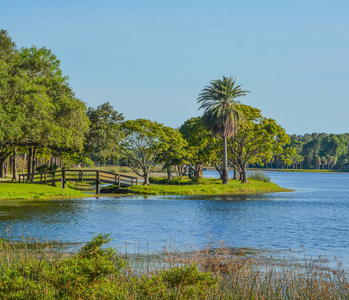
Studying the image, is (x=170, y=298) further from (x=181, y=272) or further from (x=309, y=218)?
(x=309, y=218)

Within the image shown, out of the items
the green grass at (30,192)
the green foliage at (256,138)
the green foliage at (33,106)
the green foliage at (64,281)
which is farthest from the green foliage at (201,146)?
the green foliage at (64,281)

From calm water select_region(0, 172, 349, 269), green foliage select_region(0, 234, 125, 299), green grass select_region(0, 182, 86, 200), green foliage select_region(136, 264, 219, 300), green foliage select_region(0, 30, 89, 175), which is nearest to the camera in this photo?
green foliage select_region(0, 234, 125, 299)

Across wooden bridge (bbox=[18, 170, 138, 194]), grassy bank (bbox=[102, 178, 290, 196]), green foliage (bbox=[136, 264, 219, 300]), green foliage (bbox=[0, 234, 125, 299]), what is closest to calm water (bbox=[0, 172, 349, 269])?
green foliage (bbox=[0, 234, 125, 299])

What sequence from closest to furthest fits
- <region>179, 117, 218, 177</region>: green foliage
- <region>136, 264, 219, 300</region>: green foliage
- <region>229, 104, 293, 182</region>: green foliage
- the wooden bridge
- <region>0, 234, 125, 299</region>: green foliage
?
1. <region>0, 234, 125, 299</region>: green foliage
2. <region>136, 264, 219, 300</region>: green foliage
3. the wooden bridge
4. <region>229, 104, 293, 182</region>: green foliage
5. <region>179, 117, 218, 177</region>: green foliage

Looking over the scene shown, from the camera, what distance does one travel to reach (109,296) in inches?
379

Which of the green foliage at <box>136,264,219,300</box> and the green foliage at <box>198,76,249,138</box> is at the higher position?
the green foliage at <box>198,76,249,138</box>

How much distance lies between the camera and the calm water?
24281 mm

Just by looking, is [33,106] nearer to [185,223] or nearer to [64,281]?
[185,223]

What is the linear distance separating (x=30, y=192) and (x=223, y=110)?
30473mm

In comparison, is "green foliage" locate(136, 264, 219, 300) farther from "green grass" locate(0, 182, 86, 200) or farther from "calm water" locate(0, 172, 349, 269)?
"green grass" locate(0, 182, 86, 200)

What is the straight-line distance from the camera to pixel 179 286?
10438 millimetres

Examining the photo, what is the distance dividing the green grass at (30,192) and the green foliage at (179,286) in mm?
35028

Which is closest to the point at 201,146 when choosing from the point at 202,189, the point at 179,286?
the point at 202,189

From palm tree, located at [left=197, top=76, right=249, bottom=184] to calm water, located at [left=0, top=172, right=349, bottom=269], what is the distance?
1829 centimetres
